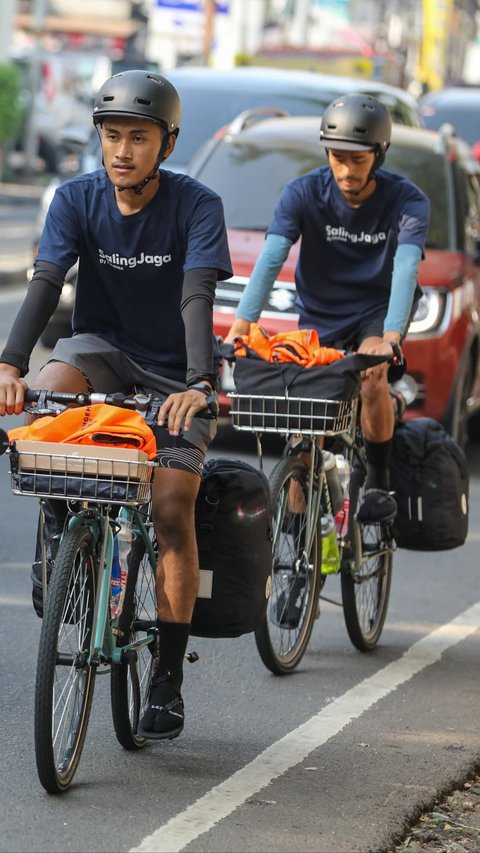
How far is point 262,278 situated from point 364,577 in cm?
118

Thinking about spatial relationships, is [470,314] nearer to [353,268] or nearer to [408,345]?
[408,345]

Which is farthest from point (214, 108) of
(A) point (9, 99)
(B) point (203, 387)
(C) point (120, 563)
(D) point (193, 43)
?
(D) point (193, 43)

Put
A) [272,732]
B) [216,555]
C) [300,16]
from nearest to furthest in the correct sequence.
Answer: [216,555] < [272,732] < [300,16]

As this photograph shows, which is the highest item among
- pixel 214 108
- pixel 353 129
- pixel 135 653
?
pixel 353 129

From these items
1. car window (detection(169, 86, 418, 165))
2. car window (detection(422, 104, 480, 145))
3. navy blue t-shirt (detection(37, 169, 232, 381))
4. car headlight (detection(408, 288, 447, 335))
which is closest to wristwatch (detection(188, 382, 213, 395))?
navy blue t-shirt (detection(37, 169, 232, 381))

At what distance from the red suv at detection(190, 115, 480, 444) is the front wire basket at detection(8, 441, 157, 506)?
5.47m

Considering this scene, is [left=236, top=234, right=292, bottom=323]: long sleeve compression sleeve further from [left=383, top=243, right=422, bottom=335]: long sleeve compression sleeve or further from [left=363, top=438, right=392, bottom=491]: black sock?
[left=363, top=438, right=392, bottom=491]: black sock

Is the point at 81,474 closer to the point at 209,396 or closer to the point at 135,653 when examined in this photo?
the point at 209,396

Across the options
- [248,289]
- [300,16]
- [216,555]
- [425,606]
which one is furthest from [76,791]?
[300,16]

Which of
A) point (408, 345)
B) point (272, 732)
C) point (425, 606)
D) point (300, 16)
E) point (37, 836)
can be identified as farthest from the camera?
point (300, 16)

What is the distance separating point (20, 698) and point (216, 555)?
36.4 inches

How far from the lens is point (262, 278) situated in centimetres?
635

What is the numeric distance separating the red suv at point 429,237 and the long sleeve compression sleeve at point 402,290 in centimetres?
351

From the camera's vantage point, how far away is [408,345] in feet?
32.5
